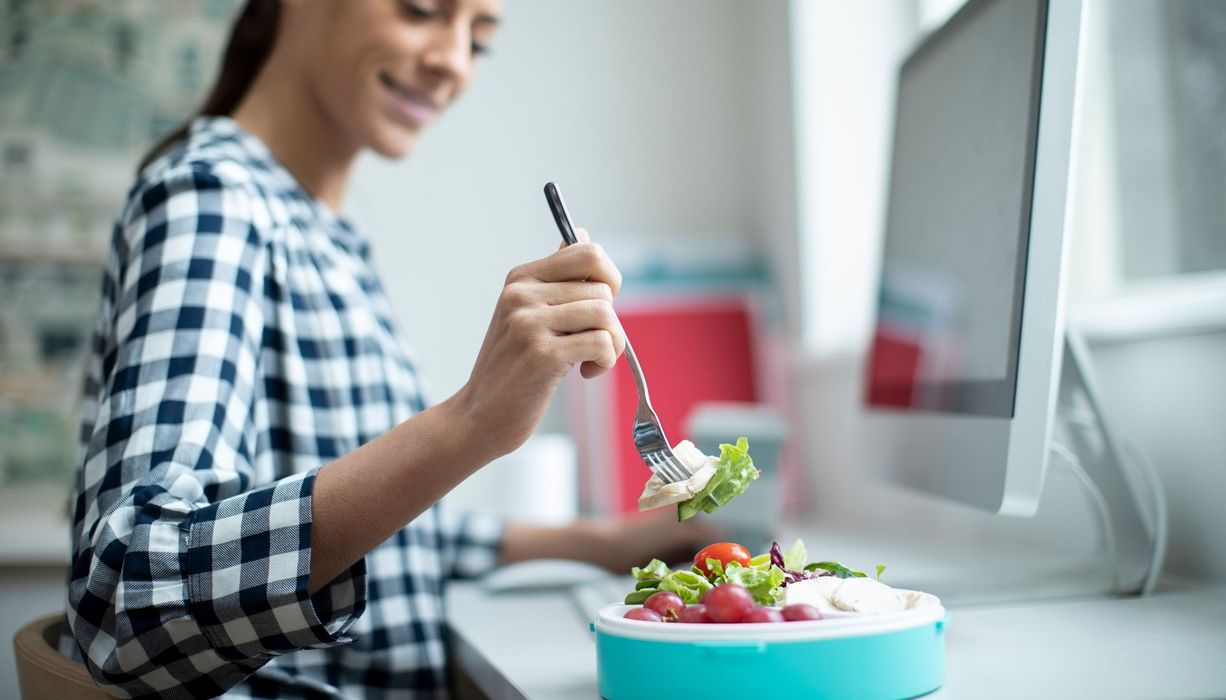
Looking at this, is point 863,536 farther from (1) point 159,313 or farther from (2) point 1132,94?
(1) point 159,313

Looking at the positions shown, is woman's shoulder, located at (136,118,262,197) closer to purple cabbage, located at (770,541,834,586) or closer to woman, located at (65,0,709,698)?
woman, located at (65,0,709,698)

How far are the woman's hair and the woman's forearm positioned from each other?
24.5 inches

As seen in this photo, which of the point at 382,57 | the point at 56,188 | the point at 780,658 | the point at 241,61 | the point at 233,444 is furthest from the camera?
the point at 56,188

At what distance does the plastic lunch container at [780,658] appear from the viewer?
528 mm

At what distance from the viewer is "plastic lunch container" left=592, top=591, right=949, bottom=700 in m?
0.53

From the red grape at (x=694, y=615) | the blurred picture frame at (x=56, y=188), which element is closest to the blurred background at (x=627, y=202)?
the blurred picture frame at (x=56, y=188)

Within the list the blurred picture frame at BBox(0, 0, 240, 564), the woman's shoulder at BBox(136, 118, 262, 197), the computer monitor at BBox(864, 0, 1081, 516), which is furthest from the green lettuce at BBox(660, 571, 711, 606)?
the blurred picture frame at BBox(0, 0, 240, 564)

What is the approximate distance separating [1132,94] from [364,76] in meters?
0.99

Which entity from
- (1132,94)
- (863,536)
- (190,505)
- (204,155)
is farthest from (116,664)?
(1132,94)

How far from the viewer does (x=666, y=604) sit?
0.58 metres

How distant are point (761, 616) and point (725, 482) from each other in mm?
114

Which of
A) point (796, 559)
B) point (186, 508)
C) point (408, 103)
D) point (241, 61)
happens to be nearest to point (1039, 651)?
point (796, 559)

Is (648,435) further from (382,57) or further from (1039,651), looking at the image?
(382,57)

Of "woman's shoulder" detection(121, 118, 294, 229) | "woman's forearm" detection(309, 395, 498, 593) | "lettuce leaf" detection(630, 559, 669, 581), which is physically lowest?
"lettuce leaf" detection(630, 559, 669, 581)
